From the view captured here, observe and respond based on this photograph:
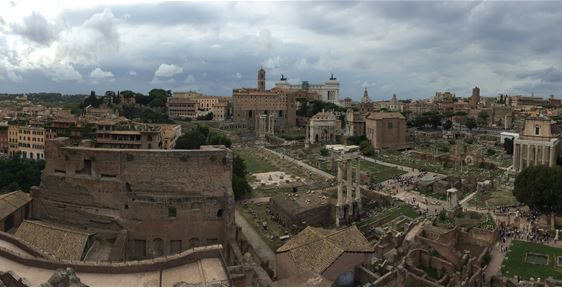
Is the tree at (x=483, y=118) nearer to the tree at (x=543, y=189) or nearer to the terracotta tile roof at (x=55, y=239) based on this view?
the tree at (x=543, y=189)

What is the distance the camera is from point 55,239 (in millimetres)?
23562

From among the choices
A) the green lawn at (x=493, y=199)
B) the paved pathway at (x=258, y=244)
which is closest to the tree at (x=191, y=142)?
the paved pathway at (x=258, y=244)

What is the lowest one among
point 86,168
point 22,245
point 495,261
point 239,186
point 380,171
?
point 495,261

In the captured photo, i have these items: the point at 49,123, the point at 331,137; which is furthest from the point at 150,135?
the point at 331,137

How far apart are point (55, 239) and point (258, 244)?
12.7 m

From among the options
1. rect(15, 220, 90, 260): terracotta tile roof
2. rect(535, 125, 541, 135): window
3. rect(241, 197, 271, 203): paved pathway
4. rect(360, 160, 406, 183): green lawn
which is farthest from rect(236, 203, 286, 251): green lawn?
rect(535, 125, 541, 135): window

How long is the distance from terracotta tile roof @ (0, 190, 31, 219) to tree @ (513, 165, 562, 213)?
33.5m

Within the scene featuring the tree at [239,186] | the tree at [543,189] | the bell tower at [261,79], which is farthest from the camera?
the bell tower at [261,79]

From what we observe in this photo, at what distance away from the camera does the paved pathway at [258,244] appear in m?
28.2

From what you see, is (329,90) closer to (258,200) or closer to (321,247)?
(258,200)

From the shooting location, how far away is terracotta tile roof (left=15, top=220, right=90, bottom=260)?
2288 cm

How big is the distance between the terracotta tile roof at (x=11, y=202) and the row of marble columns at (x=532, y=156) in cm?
4732

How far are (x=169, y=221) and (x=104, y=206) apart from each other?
12.6 feet

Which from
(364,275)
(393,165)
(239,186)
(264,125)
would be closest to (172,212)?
(364,275)
